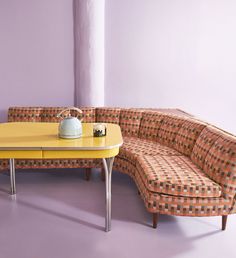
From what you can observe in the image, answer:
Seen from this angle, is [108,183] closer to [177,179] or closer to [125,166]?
[177,179]

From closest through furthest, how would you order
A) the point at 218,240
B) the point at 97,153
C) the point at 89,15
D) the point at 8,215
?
the point at 97,153 → the point at 218,240 → the point at 8,215 → the point at 89,15

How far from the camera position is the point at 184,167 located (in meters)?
2.97

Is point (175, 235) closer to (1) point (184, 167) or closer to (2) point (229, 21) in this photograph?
(1) point (184, 167)

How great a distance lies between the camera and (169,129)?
12.3 ft

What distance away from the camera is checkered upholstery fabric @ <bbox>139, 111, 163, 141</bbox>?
396 centimetres

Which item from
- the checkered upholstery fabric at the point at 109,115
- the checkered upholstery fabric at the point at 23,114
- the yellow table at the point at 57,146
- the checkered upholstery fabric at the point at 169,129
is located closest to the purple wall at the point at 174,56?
the checkered upholstery fabric at the point at 109,115

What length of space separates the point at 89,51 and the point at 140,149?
61.6 inches

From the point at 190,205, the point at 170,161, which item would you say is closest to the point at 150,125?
the point at 170,161

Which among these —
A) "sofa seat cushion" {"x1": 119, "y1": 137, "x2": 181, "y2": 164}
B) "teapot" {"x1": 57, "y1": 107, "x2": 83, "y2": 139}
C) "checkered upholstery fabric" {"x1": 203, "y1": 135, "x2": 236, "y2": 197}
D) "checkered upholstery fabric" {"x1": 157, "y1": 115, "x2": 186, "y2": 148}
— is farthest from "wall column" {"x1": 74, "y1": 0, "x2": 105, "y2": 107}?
"checkered upholstery fabric" {"x1": 203, "y1": 135, "x2": 236, "y2": 197}

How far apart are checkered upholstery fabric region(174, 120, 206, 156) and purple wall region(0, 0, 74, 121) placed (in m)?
Result: 1.72

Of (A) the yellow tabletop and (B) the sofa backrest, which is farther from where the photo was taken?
(B) the sofa backrest

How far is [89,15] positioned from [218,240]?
3099mm

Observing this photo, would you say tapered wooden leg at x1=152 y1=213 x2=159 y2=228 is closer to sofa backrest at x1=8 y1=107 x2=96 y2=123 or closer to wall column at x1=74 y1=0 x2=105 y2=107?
sofa backrest at x1=8 y1=107 x2=96 y2=123

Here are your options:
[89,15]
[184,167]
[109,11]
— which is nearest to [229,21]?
[109,11]
